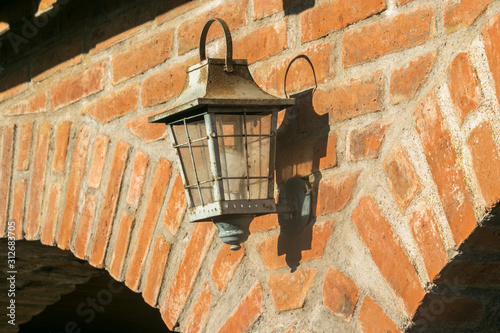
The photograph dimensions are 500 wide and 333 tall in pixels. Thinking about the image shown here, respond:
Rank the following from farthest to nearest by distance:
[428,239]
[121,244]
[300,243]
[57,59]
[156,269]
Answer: [57,59] → [121,244] → [156,269] → [300,243] → [428,239]

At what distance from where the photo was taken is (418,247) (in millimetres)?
1506

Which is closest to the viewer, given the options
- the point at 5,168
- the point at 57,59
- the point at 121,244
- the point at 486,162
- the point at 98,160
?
the point at 486,162

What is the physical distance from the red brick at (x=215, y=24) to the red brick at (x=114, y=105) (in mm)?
246

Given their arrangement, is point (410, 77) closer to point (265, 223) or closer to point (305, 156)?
point (305, 156)

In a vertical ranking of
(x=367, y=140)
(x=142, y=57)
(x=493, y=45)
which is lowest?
(x=367, y=140)

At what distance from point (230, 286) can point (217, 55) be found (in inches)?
25.6

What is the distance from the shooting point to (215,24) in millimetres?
2102

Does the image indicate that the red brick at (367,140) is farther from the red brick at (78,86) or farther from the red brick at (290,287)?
the red brick at (78,86)

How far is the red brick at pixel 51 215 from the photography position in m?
2.56

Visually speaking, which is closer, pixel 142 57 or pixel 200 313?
pixel 200 313

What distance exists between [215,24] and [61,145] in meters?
0.80

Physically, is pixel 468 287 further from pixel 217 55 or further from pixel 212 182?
pixel 217 55

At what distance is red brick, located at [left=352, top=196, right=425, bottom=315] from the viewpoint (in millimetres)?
1510

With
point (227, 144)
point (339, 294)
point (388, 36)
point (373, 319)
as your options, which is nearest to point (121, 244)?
point (227, 144)
